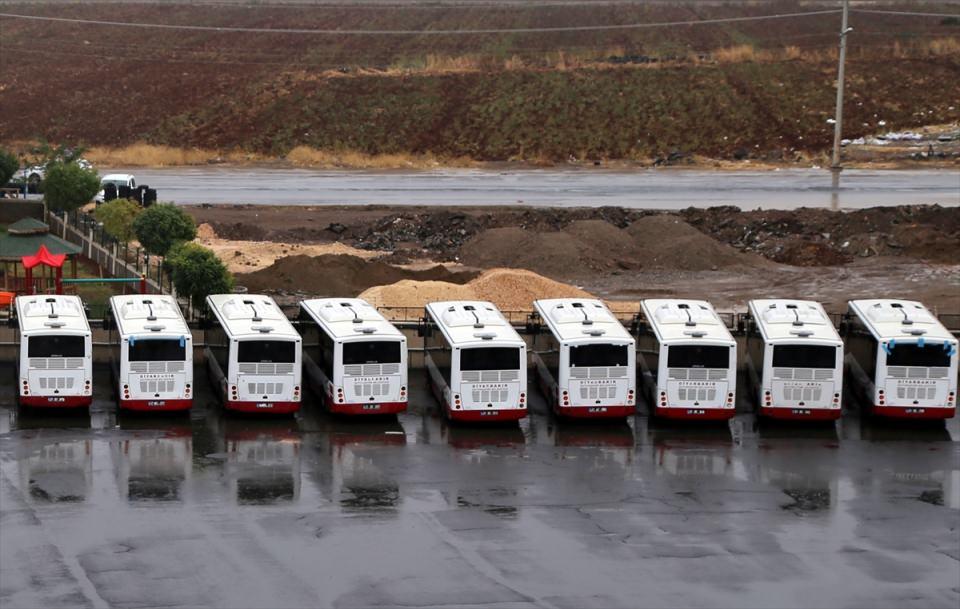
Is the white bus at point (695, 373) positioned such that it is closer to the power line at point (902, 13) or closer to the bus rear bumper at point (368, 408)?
the bus rear bumper at point (368, 408)

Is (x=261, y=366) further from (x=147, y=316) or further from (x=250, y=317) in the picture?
(x=147, y=316)

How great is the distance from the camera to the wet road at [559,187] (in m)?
82.0

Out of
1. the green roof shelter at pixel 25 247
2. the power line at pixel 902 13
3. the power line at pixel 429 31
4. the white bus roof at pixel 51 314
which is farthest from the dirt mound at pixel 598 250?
the power line at pixel 902 13

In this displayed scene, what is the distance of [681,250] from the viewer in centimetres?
6650

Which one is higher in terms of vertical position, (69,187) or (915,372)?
(69,187)

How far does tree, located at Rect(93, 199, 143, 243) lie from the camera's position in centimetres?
6097

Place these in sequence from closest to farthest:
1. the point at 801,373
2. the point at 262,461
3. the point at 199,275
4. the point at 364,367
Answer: the point at 262,461, the point at 364,367, the point at 801,373, the point at 199,275

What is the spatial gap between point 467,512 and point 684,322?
10.7 m

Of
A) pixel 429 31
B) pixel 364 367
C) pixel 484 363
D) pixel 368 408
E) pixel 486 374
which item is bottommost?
pixel 368 408

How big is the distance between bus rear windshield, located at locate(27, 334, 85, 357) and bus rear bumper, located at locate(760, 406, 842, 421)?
17.8 m

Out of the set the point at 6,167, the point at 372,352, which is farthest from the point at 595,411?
the point at 6,167

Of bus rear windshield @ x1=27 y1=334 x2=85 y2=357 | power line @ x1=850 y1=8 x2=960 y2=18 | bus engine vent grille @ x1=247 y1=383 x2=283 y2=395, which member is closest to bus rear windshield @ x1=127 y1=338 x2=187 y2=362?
bus rear windshield @ x1=27 y1=334 x2=85 y2=357

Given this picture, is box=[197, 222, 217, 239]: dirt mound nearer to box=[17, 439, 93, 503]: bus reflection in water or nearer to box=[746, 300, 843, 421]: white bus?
box=[17, 439, 93, 503]: bus reflection in water

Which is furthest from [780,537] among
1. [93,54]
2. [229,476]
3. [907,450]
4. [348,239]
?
[93,54]
